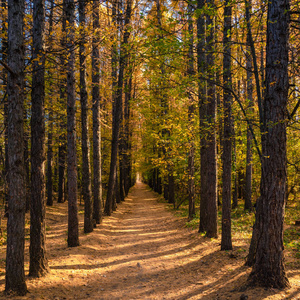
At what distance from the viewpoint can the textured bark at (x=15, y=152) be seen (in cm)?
445

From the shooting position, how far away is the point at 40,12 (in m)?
5.61

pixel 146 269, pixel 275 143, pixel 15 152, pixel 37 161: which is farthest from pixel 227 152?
pixel 15 152

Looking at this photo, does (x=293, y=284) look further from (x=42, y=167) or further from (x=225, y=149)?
(x=42, y=167)

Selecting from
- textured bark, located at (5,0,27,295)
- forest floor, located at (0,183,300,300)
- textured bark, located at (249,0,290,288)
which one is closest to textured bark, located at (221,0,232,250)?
forest floor, located at (0,183,300,300)

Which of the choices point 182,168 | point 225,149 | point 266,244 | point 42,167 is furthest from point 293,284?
point 182,168

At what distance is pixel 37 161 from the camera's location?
18.1 feet

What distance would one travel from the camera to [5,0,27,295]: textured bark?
14.6ft

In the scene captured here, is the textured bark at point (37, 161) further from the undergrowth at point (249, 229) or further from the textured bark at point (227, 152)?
the undergrowth at point (249, 229)

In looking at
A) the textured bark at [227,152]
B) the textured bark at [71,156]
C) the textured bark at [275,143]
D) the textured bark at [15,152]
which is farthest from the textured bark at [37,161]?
the textured bark at [227,152]

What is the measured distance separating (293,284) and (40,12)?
832 centimetres

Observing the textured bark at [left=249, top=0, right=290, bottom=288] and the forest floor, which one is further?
the forest floor

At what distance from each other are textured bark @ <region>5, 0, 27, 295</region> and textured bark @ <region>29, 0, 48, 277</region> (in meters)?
0.97

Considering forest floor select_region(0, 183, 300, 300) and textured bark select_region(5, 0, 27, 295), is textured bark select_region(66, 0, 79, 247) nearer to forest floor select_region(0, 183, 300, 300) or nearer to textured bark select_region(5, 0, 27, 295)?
forest floor select_region(0, 183, 300, 300)

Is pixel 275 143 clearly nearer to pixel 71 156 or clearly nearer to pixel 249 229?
pixel 71 156
